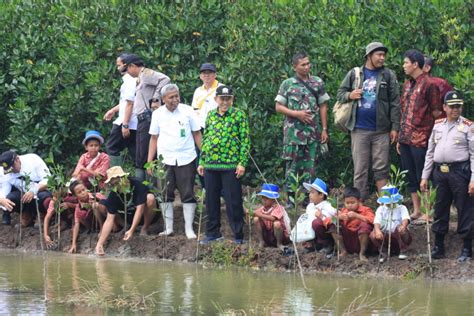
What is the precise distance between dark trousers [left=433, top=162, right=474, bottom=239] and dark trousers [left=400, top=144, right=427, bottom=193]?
0.58m

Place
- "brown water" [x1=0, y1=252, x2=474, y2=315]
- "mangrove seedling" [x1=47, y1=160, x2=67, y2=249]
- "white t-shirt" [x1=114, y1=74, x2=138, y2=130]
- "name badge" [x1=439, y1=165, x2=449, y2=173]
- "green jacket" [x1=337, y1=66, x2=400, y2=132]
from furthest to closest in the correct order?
"white t-shirt" [x1=114, y1=74, x2=138, y2=130]
"mangrove seedling" [x1=47, y1=160, x2=67, y2=249]
"green jacket" [x1=337, y1=66, x2=400, y2=132]
"name badge" [x1=439, y1=165, x2=449, y2=173]
"brown water" [x1=0, y1=252, x2=474, y2=315]

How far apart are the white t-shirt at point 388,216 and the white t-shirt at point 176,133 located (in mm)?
2924

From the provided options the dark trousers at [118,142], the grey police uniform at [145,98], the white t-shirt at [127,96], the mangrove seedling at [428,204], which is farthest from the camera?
the dark trousers at [118,142]

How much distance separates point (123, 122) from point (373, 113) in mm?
3677

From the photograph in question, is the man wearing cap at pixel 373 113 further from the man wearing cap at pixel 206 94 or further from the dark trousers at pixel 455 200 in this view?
the man wearing cap at pixel 206 94

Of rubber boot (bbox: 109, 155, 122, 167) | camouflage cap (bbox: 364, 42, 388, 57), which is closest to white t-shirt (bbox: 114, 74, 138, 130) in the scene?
rubber boot (bbox: 109, 155, 122, 167)

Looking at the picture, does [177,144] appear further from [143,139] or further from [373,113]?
[373,113]

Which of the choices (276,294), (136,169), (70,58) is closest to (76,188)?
(136,169)

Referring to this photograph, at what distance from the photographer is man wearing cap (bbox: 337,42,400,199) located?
15094 millimetres

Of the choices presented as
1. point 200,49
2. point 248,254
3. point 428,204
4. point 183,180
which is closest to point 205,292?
point 248,254

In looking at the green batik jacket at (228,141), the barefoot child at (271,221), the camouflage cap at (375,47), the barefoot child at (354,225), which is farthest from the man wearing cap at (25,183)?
the camouflage cap at (375,47)

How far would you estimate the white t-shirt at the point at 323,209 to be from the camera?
14773 mm

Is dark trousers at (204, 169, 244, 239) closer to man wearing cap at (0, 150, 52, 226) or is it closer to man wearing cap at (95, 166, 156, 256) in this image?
man wearing cap at (95, 166, 156, 256)

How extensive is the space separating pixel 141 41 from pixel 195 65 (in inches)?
34.9
